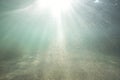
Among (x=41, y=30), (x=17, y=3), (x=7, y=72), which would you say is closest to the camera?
(x=7, y=72)

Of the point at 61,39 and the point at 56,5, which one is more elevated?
the point at 56,5

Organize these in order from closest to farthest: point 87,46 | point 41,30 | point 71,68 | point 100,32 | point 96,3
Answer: point 71,68
point 87,46
point 41,30
point 100,32
point 96,3

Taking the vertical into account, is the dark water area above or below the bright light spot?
below

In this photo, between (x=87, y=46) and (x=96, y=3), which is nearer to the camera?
(x=87, y=46)

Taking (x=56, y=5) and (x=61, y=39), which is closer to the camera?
(x=56, y=5)

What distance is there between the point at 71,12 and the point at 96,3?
440 cm

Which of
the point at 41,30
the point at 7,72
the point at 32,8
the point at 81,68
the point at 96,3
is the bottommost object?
the point at 81,68

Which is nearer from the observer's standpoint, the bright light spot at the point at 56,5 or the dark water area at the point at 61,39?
the dark water area at the point at 61,39

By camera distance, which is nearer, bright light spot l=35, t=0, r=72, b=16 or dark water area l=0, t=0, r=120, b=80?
dark water area l=0, t=0, r=120, b=80

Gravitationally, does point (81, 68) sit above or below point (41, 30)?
below

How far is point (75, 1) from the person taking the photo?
15.7m

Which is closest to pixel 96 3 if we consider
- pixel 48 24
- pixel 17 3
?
pixel 48 24

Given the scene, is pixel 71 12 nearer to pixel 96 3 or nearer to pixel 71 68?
pixel 96 3

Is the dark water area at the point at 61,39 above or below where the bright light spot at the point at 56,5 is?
below
